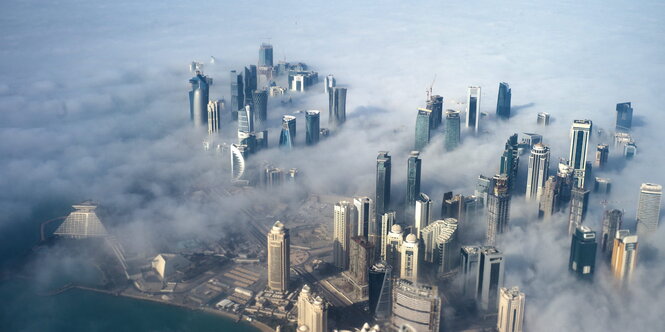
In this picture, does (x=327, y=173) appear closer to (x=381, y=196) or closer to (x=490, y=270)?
(x=381, y=196)

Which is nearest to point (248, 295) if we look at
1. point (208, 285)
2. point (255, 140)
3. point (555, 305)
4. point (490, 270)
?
point (208, 285)

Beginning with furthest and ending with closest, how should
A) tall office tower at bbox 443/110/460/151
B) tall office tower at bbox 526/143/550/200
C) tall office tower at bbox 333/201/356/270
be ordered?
1. tall office tower at bbox 443/110/460/151
2. tall office tower at bbox 526/143/550/200
3. tall office tower at bbox 333/201/356/270

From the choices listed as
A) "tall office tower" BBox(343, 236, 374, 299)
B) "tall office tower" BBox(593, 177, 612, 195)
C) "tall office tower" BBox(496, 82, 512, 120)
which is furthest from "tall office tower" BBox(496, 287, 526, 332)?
"tall office tower" BBox(496, 82, 512, 120)

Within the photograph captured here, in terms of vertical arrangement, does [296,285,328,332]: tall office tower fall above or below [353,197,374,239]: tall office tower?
below

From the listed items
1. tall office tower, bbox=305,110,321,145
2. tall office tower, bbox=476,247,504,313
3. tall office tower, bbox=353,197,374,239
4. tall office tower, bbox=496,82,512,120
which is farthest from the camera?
tall office tower, bbox=496,82,512,120

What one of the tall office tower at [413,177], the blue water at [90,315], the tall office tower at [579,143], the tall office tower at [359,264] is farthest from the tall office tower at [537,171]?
the blue water at [90,315]

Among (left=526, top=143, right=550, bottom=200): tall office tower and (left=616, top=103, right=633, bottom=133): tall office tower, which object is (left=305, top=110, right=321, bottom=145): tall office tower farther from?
(left=616, top=103, right=633, bottom=133): tall office tower

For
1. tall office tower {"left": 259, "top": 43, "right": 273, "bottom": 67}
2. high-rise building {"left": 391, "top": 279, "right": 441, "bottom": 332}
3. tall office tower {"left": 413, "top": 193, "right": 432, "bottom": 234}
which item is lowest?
high-rise building {"left": 391, "top": 279, "right": 441, "bottom": 332}

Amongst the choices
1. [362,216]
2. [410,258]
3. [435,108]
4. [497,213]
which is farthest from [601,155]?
[410,258]

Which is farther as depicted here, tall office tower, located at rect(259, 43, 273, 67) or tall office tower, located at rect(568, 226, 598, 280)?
tall office tower, located at rect(259, 43, 273, 67)
